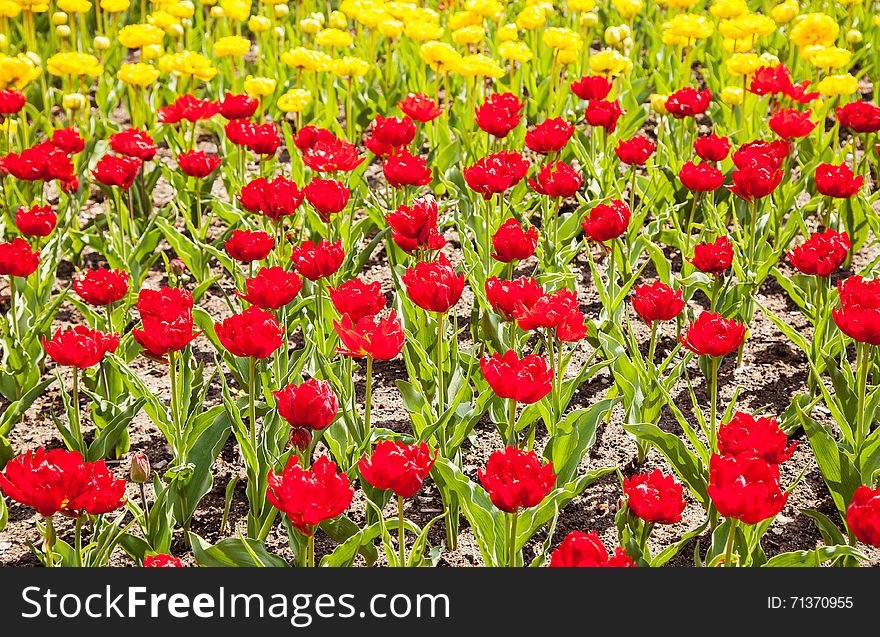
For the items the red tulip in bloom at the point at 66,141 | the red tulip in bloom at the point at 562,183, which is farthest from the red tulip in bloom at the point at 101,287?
the red tulip in bloom at the point at 562,183

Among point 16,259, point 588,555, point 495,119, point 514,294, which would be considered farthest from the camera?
point 495,119

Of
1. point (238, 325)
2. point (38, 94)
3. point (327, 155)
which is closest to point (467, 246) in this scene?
point (327, 155)

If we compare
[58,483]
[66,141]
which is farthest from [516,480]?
[66,141]

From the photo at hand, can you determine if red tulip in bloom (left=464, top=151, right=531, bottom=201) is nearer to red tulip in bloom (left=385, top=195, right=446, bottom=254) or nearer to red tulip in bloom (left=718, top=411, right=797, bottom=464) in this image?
red tulip in bloom (left=385, top=195, right=446, bottom=254)

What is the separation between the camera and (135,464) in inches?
96.3

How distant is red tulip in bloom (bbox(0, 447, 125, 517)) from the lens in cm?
209

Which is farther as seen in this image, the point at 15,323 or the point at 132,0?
the point at 132,0

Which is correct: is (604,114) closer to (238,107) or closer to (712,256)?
(712,256)

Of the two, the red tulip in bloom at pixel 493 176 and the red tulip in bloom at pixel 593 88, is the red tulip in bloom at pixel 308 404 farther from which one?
the red tulip in bloom at pixel 593 88

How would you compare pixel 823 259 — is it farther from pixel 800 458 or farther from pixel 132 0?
pixel 132 0

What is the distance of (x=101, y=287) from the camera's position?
304 centimetres

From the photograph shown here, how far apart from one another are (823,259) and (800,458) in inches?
22.5

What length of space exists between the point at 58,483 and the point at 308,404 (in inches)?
19.8

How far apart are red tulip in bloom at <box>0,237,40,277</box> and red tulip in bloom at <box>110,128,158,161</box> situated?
36.0 inches
